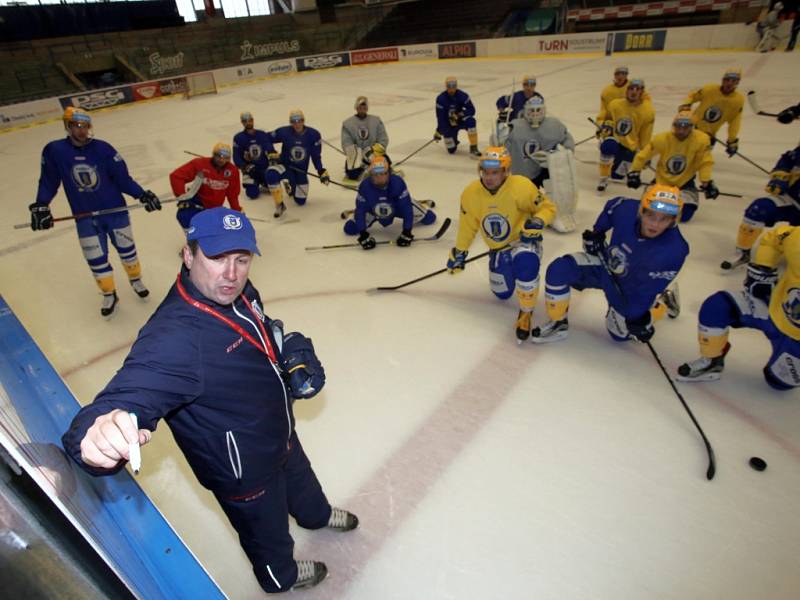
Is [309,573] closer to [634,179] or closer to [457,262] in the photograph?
[457,262]

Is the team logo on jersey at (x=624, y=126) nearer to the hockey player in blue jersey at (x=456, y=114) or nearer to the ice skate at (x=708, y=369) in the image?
the hockey player in blue jersey at (x=456, y=114)

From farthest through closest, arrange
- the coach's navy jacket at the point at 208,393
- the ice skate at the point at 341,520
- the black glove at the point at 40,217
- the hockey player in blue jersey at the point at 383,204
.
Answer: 1. the hockey player in blue jersey at the point at 383,204
2. the black glove at the point at 40,217
3. the ice skate at the point at 341,520
4. the coach's navy jacket at the point at 208,393

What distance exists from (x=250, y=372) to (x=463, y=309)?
277cm

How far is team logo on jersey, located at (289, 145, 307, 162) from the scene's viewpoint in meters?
6.57

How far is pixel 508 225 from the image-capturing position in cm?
378

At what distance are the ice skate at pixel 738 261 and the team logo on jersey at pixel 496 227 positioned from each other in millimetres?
2092

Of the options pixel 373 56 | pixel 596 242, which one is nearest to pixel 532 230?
pixel 596 242

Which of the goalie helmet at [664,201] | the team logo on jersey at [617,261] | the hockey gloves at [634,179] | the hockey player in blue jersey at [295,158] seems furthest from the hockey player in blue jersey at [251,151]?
the goalie helmet at [664,201]

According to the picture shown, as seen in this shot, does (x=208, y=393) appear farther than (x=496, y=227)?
No

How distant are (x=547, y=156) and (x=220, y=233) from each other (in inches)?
181

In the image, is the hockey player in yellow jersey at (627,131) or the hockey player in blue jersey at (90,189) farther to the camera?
the hockey player in yellow jersey at (627,131)

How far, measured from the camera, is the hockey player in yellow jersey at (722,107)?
591 cm

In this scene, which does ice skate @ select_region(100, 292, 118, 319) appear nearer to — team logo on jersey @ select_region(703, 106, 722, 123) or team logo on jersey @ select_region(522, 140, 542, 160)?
team logo on jersey @ select_region(522, 140, 542, 160)

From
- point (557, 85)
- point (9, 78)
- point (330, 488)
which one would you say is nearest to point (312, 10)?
point (9, 78)
